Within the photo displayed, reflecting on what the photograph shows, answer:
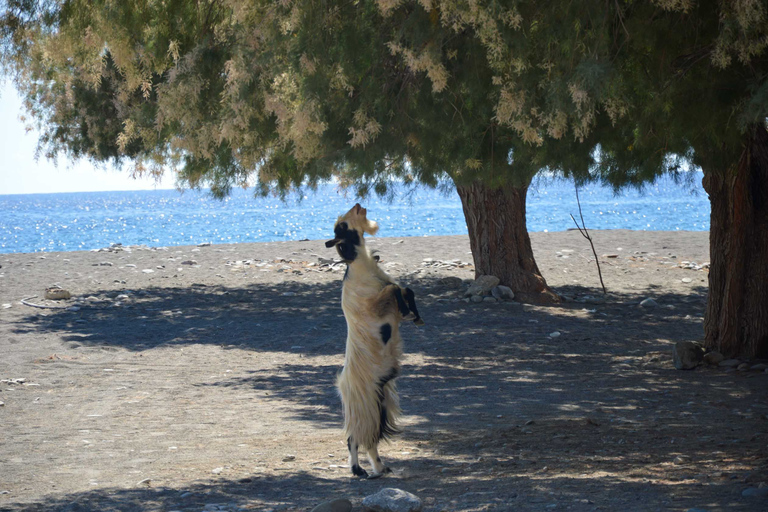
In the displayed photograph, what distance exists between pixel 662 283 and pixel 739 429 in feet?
34.1

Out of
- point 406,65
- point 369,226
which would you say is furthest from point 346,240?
point 406,65

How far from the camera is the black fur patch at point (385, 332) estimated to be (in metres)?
4.96

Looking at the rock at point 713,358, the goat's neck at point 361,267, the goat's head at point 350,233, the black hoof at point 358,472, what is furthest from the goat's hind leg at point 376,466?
the rock at point 713,358

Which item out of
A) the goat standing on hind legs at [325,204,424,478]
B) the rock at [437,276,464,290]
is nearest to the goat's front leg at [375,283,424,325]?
the goat standing on hind legs at [325,204,424,478]

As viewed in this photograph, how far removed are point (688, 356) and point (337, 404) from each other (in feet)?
13.4

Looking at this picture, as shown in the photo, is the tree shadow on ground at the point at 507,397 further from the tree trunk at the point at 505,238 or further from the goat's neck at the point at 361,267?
the goat's neck at the point at 361,267

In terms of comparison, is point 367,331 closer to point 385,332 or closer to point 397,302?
point 385,332

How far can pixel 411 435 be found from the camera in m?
6.45

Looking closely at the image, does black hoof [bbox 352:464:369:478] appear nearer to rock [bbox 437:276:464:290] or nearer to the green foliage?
the green foliage

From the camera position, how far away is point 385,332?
4.98 m

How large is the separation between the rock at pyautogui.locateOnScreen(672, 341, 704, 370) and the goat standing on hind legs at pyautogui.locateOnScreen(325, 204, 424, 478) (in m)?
4.92

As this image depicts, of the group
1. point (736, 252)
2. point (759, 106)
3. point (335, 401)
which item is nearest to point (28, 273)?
point (335, 401)

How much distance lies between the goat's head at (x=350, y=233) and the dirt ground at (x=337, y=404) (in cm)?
155

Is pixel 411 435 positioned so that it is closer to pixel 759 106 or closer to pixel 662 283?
pixel 759 106
